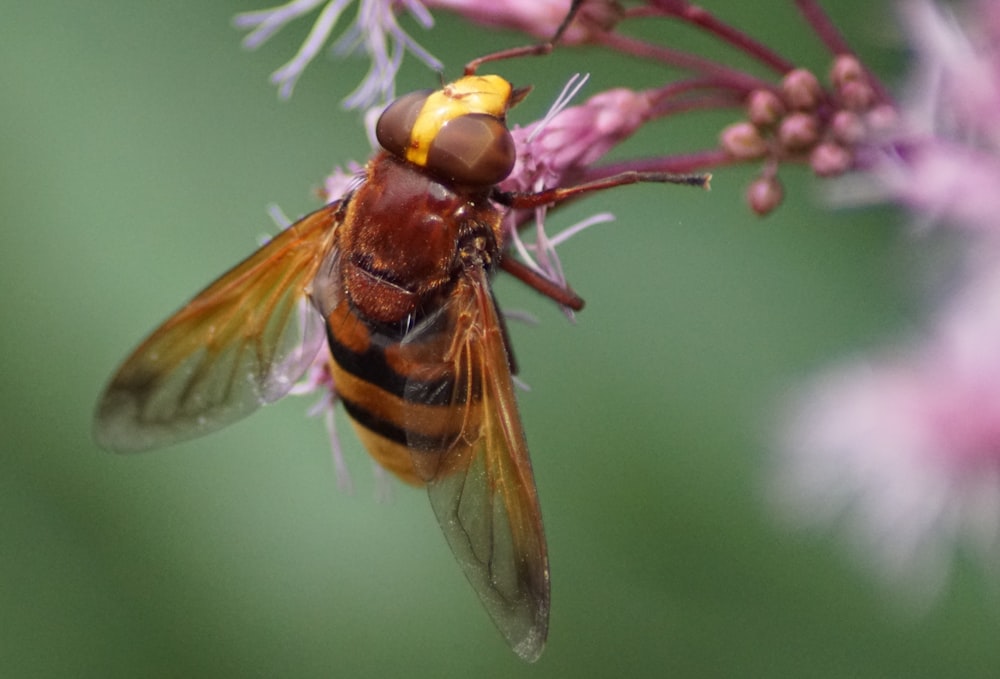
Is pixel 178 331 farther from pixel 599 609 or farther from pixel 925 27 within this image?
pixel 599 609

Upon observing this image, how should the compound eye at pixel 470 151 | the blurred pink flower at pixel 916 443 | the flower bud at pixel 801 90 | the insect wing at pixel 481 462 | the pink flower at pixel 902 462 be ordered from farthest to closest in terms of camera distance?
the pink flower at pixel 902 462 < the blurred pink flower at pixel 916 443 < the flower bud at pixel 801 90 < the compound eye at pixel 470 151 < the insect wing at pixel 481 462

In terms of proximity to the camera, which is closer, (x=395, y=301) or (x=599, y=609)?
(x=395, y=301)

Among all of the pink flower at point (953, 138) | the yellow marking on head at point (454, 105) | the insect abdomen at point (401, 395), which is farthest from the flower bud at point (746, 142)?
the insect abdomen at point (401, 395)

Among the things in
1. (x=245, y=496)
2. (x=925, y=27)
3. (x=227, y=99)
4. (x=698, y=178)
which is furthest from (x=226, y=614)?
(x=925, y=27)

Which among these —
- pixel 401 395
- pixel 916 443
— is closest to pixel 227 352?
pixel 401 395

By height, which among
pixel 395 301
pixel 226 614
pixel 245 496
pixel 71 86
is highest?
pixel 71 86

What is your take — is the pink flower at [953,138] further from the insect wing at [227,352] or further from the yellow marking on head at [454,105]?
the insect wing at [227,352]

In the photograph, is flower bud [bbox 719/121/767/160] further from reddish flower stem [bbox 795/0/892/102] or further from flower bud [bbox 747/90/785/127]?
reddish flower stem [bbox 795/0/892/102]

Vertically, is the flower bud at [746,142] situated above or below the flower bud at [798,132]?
above
